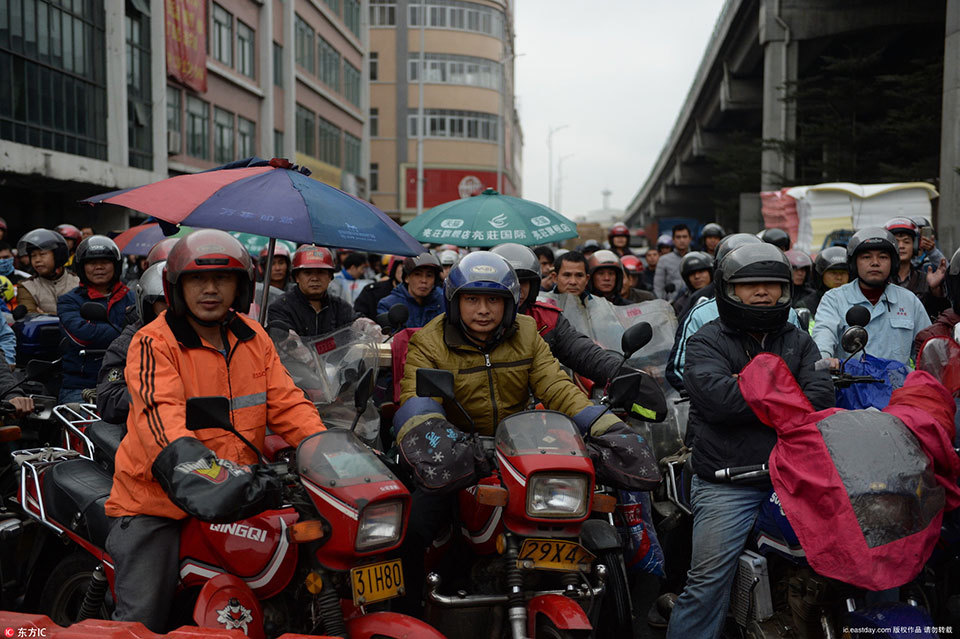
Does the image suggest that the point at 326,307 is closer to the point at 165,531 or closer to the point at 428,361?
the point at 428,361

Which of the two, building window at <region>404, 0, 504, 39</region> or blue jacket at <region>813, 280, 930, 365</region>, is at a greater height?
building window at <region>404, 0, 504, 39</region>

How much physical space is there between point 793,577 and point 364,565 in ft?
5.89

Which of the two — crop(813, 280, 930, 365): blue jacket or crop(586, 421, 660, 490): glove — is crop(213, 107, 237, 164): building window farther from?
crop(586, 421, 660, 490): glove

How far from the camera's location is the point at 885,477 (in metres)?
3.14

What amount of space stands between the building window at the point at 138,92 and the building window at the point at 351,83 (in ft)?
79.7

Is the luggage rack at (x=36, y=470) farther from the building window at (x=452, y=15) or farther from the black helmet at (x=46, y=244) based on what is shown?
the building window at (x=452, y=15)

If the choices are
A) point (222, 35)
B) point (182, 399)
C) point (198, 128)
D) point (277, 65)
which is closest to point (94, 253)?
point (182, 399)

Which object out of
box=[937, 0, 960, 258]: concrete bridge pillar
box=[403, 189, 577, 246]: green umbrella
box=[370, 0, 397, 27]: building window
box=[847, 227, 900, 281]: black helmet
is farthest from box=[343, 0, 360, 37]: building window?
box=[847, 227, 900, 281]: black helmet

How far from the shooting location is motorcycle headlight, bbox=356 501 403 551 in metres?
3.20

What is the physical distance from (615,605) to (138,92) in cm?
2553

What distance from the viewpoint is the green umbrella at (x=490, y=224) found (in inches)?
320

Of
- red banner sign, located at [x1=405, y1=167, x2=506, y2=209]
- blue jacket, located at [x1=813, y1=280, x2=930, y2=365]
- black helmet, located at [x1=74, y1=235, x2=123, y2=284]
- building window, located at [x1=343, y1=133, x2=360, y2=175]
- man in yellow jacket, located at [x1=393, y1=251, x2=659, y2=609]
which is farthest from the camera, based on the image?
red banner sign, located at [x1=405, y1=167, x2=506, y2=209]

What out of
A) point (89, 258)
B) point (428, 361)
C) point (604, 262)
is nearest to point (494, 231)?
point (604, 262)

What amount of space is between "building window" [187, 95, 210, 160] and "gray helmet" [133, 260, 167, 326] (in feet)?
87.3
